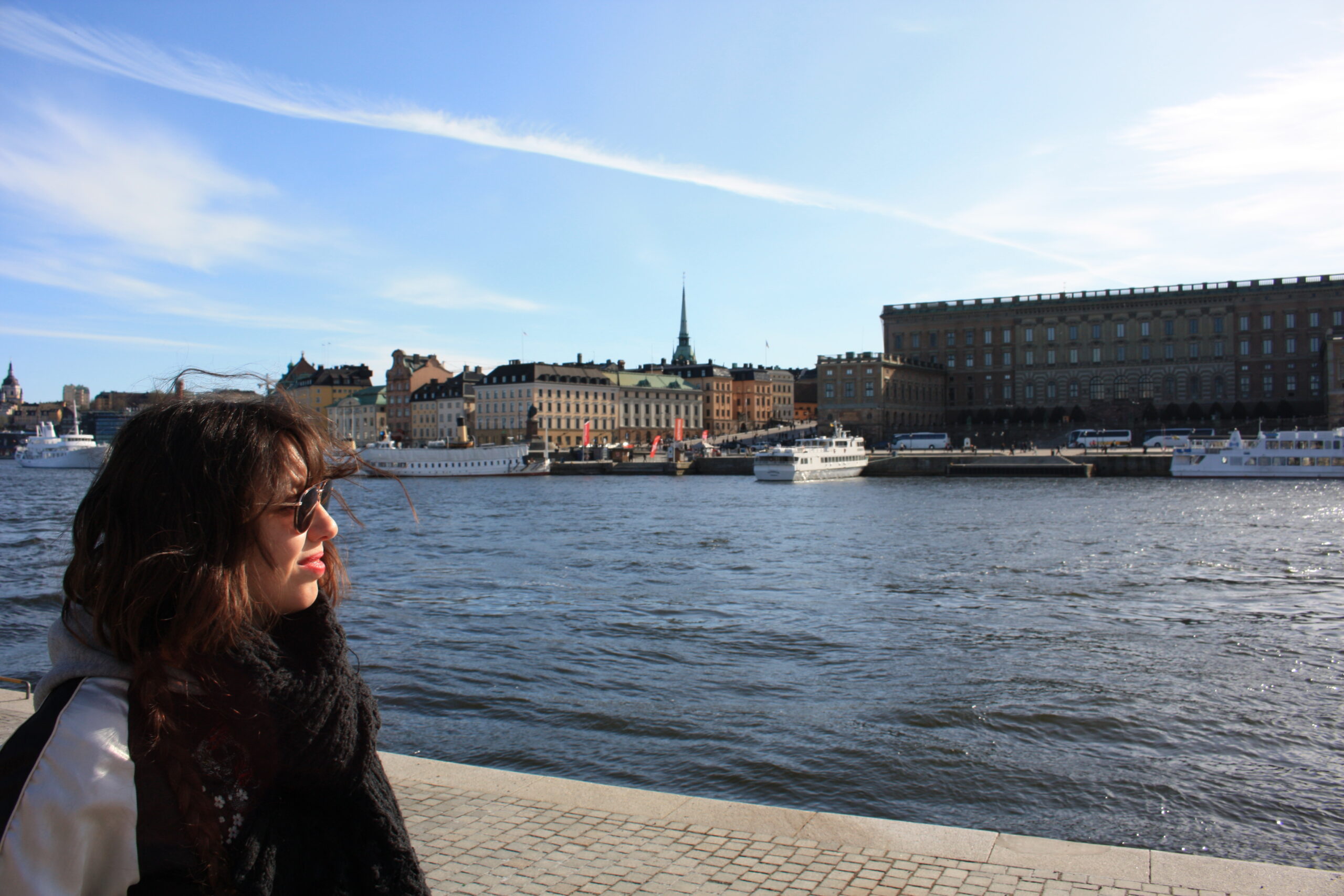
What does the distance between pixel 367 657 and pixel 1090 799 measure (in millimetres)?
8874

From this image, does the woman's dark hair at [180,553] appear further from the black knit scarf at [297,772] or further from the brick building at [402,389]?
the brick building at [402,389]

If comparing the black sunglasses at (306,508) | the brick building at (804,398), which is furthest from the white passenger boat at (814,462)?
the brick building at (804,398)

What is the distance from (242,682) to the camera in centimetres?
172

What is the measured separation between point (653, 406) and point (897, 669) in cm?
11134

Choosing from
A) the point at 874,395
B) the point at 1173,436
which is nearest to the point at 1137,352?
the point at 1173,436

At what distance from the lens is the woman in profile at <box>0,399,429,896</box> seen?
152 cm

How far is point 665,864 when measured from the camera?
4867mm

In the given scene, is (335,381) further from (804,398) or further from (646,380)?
(804,398)

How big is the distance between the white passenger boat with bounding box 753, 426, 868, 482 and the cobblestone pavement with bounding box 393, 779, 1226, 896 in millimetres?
57227

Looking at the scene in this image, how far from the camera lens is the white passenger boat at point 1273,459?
2343 inches

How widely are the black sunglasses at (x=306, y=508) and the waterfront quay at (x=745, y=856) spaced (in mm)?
3299

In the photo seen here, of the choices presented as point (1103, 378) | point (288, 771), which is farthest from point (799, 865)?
point (1103, 378)

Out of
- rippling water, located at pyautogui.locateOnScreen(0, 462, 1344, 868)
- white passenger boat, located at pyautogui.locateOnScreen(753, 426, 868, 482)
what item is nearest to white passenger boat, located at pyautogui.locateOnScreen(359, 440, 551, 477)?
white passenger boat, located at pyautogui.locateOnScreen(753, 426, 868, 482)

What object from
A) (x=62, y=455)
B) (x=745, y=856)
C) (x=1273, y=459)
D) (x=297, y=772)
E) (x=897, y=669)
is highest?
(x=297, y=772)
